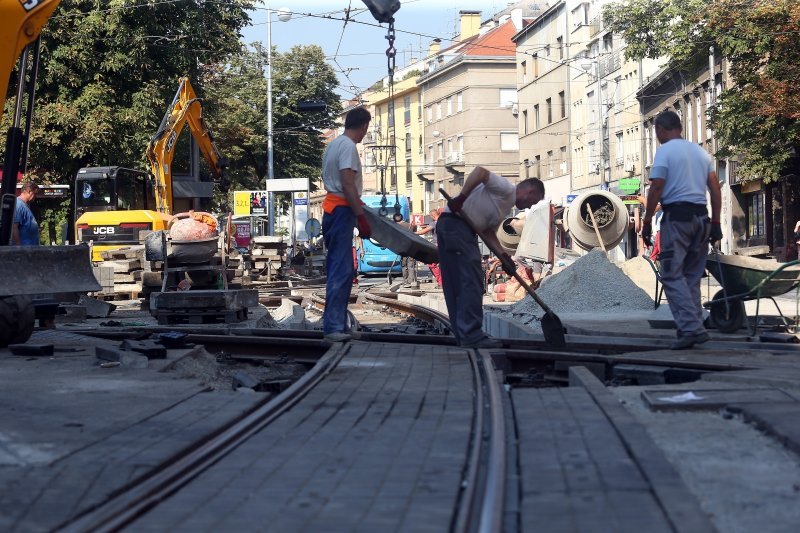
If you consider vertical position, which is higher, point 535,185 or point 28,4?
point 28,4

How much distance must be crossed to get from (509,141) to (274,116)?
2067 centimetres

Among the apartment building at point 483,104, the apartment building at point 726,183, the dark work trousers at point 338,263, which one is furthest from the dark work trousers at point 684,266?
the apartment building at point 483,104

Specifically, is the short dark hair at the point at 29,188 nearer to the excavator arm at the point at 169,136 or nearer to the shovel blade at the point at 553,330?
the shovel blade at the point at 553,330

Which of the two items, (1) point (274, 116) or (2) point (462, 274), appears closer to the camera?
(2) point (462, 274)

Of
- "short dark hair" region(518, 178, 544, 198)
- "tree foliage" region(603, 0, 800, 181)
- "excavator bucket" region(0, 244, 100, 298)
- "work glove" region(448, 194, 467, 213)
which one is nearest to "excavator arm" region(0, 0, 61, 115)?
"excavator bucket" region(0, 244, 100, 298)

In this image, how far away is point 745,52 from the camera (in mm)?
30953

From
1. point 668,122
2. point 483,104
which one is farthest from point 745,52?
point 483,104

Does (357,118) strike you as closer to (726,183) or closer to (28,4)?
(28,4)

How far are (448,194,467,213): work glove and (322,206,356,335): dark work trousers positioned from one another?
89 centimetres

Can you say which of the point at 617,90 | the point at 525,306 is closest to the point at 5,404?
the point at 525,306

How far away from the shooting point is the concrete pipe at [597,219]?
2589 centimetres

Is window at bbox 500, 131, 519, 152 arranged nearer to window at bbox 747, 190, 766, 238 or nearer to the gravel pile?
window at bbox 747, 190, 766, 238

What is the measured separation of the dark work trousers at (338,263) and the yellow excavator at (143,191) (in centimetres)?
1521

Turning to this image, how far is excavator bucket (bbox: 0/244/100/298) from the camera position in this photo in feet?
33.4
